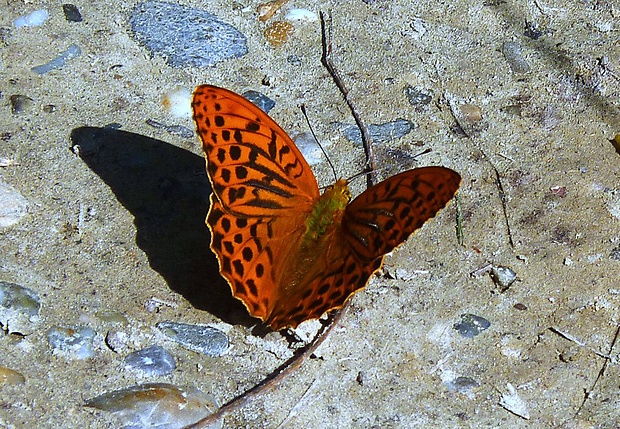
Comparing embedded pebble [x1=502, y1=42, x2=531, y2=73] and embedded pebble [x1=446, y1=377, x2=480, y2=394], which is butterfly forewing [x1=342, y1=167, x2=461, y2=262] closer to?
embedded pebble [x1=446, y1=377, x2=480, y2=394]

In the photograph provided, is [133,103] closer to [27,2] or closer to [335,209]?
[27,2]

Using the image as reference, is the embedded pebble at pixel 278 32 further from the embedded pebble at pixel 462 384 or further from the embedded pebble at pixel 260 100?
the embedded pebble at pixel 462 384

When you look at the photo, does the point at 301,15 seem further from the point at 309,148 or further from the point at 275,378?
the point at 275,378

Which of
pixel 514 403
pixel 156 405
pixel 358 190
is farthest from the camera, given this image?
pixel 358 190

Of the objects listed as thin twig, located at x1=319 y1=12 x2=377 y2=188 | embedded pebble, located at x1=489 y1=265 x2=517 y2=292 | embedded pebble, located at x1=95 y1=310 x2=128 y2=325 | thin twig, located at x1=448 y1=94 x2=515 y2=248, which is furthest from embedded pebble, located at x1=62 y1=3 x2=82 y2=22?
embedded pebble, located at x1=489 y1=265 x2=517 y2=292

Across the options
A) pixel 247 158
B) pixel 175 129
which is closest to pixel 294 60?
pixel 175 129

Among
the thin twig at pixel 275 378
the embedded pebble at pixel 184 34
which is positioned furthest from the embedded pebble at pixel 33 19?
the thin twig at pixel 275 378
